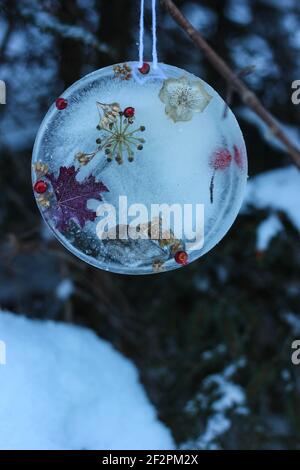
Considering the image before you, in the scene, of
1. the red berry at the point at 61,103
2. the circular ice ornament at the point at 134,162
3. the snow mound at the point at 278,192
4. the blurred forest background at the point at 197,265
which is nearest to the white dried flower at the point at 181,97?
the circular ice ornament at the point at 134,162

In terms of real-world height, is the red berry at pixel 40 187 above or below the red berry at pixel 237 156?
below

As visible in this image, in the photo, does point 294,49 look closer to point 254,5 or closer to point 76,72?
point 254,5

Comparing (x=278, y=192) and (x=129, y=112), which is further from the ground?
(x=278, y=192)

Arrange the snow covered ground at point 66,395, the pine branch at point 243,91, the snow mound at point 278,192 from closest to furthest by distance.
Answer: the pine branch at point 243,91
the snow covered ground at point 66,395
the snow mound at point 278,192

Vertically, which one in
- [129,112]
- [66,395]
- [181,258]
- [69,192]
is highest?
[129,112]

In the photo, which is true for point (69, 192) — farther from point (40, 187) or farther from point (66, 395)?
point (66, 395)

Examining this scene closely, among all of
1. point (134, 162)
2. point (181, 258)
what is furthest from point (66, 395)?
point (134, 162)

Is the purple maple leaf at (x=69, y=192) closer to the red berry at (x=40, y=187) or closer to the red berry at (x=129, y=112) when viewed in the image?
the red berry at (x=40, y=187)
